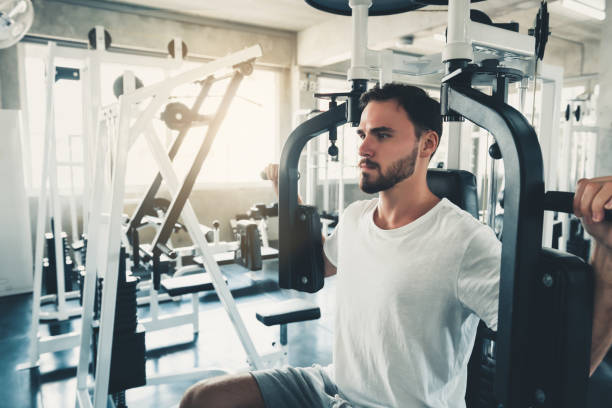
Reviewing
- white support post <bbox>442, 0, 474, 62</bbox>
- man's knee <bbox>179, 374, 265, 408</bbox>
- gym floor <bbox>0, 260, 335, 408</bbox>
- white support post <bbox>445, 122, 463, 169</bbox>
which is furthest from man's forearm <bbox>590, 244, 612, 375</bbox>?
gym floor <bbox>0, 260, 335, 408</bbox>

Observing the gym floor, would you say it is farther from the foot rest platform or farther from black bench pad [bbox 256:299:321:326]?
black bench pad [bbox 256:299:321:326]

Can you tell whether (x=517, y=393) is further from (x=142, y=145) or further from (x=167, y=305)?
(x=142, y=145)

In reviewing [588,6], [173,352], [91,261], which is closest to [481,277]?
[91,261]

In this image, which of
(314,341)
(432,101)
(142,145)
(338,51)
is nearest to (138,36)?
(142,145)

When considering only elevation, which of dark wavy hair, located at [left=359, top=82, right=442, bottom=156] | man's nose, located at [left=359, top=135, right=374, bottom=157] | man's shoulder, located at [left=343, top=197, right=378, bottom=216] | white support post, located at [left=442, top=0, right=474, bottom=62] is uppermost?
white support post, located at [left=442, top=0, right=474, bottom=62]

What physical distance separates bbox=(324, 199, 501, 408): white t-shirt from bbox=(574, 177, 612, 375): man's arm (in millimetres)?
245

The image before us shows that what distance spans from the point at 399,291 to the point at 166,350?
7.16 feet

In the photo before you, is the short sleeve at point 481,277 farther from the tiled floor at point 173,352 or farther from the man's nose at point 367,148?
the tiled floor at point 173,352

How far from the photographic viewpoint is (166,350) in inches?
107

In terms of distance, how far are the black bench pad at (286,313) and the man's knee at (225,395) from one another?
621mm

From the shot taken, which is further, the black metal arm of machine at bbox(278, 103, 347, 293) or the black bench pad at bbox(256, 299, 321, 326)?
the black bench pad at bbox(256, 299, 321, 326)

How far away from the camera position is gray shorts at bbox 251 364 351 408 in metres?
1.11

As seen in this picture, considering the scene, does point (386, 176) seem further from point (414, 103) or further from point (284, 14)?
point (284, 14)

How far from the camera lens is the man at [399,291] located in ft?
3.03
